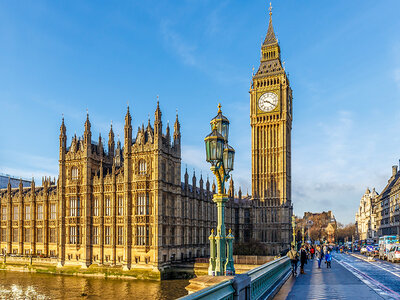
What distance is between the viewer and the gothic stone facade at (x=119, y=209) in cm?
5544

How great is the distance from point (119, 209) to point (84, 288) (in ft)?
45.0

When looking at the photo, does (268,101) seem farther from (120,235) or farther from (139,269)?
(139,269)

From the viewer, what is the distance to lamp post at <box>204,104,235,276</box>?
13.6m

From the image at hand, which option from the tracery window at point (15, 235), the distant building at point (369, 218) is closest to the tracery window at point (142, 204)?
the tracery window at point (15, 235)

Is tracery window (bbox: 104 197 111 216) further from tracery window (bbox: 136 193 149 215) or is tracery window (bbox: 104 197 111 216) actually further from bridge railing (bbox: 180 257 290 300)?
bridge railing (bbox: 180 257 290 300)

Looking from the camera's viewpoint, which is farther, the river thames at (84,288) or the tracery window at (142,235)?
the tracery window at (142,235)

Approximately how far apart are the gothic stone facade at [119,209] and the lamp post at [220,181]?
39948 mm

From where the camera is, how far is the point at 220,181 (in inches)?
579

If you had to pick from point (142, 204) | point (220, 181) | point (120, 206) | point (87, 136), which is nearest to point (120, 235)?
point (120, 206)

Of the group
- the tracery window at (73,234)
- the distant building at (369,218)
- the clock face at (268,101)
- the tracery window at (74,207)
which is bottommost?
the distant building at (369,218)

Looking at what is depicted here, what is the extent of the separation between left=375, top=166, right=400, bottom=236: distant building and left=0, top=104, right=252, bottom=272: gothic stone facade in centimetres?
4899

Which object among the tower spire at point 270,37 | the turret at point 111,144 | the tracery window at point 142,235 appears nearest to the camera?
the tracery window at point 142,235

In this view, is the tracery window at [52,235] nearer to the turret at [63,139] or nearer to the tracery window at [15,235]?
the tracery window at [15,235]

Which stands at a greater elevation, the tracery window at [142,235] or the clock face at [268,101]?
the clock face at [268,101]
